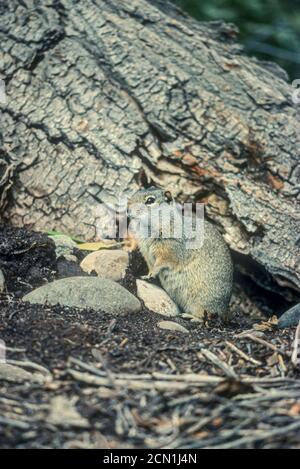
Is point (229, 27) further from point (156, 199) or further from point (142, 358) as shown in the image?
point (142, 358)

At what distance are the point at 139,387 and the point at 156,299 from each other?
2.21 metres

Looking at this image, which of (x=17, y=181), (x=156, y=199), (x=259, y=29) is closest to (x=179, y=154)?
(x=156, y=199)

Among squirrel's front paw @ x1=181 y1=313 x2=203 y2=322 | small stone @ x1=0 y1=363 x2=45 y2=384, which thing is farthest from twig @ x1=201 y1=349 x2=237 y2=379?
squirrel's front paw @ x1=181 y1=313 x2=203 y2=322

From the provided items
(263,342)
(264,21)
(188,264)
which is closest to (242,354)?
(263,342)

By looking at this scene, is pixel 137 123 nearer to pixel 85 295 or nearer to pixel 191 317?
pixel 191 317

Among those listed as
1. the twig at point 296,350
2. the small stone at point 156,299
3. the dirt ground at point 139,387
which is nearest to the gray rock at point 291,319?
the dirt ground at point 139,387

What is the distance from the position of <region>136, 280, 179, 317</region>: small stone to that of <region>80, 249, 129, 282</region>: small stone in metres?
0.19

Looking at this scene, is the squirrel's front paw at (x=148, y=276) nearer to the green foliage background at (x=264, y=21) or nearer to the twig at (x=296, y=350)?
the twig at (x=296, y=350)

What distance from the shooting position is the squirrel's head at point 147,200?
5.81 meters

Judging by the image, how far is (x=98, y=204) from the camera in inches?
247

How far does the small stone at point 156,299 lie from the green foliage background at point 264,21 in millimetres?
4738

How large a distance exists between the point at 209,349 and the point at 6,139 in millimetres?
3222

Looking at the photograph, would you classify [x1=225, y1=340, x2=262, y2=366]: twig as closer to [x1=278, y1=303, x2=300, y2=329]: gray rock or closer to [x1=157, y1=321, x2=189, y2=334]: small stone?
[x1=157, y1=321, x2=189, y2=334]: small stone

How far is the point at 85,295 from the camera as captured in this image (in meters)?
4.95
